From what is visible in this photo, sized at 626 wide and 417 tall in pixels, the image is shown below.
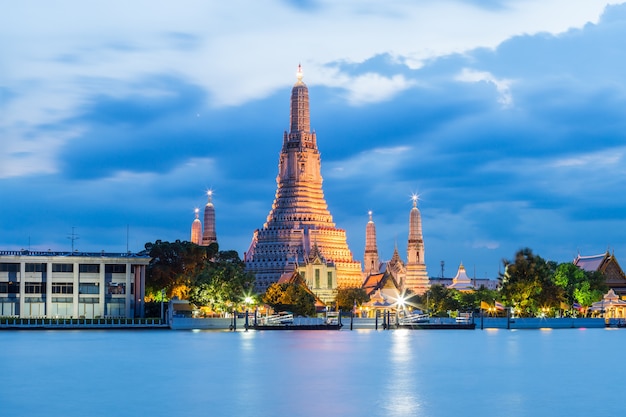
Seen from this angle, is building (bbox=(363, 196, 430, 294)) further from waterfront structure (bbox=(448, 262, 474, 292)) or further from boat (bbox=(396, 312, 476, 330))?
boat (bbox=(396, 312, 476, 330))

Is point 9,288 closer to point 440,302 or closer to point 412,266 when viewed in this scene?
point 440,302

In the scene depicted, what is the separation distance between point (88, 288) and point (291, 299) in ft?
68.1

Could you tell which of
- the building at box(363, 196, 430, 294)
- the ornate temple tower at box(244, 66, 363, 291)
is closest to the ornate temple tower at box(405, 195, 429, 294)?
the building at box(363, 196, 430, 294)

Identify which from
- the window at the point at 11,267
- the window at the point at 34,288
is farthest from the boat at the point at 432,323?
the window at the point at 11,267

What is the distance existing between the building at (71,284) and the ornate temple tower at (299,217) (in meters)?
33.0

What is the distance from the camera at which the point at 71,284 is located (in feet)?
335

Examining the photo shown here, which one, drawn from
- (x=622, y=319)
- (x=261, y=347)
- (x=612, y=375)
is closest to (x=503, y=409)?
(x=612, y=375)

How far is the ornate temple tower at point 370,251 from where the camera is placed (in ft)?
506

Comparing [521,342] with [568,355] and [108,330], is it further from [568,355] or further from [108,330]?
[108,330]

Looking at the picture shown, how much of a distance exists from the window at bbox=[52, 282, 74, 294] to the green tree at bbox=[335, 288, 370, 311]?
123 feet

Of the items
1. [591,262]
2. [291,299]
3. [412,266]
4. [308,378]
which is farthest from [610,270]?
[308,378]

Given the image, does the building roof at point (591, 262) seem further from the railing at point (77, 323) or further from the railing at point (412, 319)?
the railing at point (77, 323)

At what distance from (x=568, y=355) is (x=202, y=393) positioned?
3003 centimetres

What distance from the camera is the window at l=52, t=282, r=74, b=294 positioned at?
3996 inches
